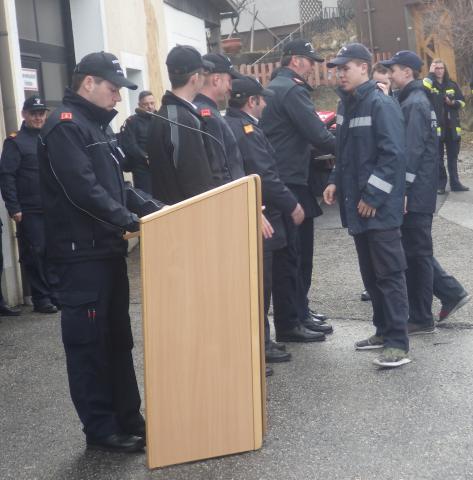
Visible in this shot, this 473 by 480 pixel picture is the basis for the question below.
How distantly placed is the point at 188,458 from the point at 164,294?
0.80m

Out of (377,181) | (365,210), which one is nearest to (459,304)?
(365,210)

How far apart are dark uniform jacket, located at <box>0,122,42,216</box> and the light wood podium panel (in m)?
4.37

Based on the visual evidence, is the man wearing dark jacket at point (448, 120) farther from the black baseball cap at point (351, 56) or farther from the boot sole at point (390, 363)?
the boot sole at point (390, 363)

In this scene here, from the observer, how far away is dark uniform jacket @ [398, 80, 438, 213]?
21.9 ft

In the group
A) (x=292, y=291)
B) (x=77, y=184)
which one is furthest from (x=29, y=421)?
(x=292, y=291)

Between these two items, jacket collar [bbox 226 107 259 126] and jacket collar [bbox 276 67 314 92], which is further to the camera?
jacket collar [bbox 276 67 314 92]

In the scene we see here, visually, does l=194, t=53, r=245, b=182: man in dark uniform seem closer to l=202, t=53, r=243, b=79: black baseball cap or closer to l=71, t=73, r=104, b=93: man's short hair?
l=202, t=53, r=243, b=79: black baseball cap

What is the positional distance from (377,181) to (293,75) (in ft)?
4.25

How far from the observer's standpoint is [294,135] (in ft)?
22.3

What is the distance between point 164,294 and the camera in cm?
426

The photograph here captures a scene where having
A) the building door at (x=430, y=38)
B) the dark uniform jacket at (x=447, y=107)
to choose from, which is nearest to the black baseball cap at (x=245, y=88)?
the dark uniform jacket at (x=447, y=107)

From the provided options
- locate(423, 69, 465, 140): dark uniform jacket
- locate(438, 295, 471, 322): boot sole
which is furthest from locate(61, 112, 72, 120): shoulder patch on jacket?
locate(423, 69, 465, 140): dark uniform jacket

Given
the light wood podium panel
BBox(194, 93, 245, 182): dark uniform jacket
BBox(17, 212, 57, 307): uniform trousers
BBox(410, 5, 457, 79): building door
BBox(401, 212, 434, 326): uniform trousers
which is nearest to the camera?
the light wood podium panel

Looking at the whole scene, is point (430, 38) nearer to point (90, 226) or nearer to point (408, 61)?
point (408, 61)
